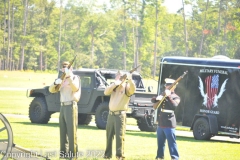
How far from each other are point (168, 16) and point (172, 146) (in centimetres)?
12333

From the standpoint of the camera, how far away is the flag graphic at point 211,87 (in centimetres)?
2272

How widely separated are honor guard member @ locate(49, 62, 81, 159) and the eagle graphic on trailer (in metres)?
8.30

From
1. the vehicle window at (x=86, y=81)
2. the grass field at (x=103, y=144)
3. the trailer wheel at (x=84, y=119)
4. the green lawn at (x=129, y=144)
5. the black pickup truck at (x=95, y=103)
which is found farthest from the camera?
the trailer wheel at (x=84, y=119)

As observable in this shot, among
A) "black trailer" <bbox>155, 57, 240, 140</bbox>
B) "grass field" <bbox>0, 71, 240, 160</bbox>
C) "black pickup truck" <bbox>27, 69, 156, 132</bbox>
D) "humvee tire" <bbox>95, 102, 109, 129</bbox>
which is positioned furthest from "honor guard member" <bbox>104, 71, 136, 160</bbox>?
"humvee tire" <bbox>95, 102, 109, 129</bbox>

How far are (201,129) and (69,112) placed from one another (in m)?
8.69

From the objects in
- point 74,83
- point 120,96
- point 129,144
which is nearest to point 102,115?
point 129,144

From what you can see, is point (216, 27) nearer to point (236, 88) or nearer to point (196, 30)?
point (196, 30)

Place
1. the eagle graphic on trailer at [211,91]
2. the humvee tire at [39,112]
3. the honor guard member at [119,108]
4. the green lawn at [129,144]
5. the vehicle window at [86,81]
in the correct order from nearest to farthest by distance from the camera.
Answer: the honor guard member at [119,108], the green lawn at [129,144], the eagle graphic on trailer at [211,91], the vehicle window at [86,81], the humvee tire at [39,112]

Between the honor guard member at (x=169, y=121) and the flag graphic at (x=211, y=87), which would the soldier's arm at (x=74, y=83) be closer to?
the honor guard member at (x=169, y=121)

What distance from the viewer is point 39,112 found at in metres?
26.8

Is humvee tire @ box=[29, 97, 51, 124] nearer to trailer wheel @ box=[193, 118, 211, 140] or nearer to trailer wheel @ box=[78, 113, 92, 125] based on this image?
trailer wheel @ box=[78, 113, 92, 125]

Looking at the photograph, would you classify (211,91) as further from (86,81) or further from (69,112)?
(69,112)

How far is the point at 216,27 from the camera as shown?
381 feet

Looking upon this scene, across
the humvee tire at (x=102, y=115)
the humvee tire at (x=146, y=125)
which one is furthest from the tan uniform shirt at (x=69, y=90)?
the humvee tire at (x=146, y=125)
